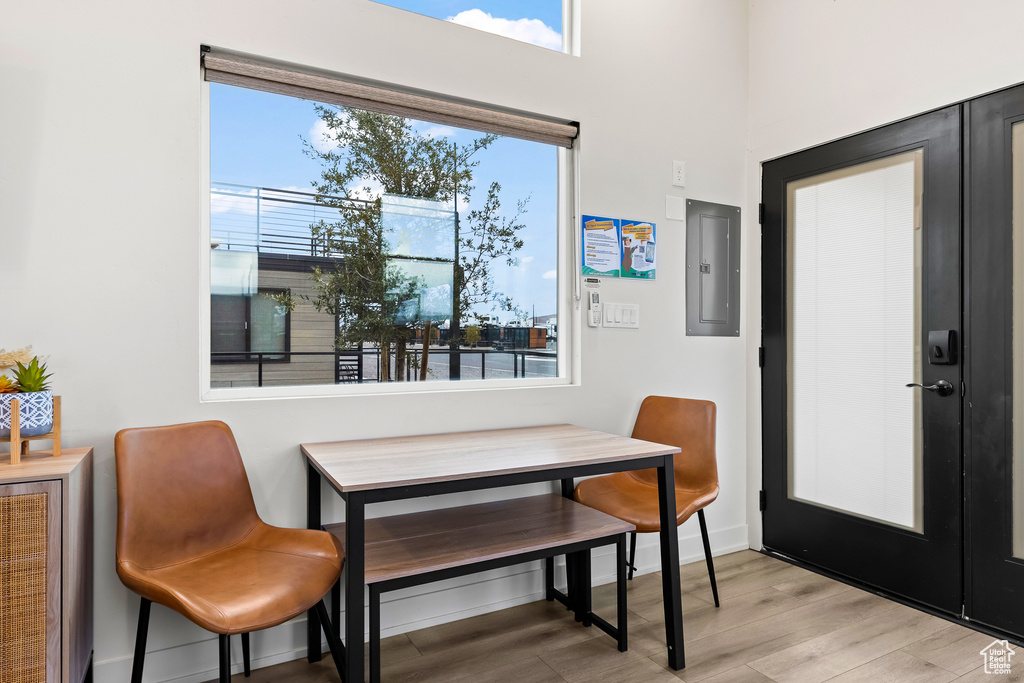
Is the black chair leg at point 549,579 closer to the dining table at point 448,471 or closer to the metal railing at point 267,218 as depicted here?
the dining table at point 448,471

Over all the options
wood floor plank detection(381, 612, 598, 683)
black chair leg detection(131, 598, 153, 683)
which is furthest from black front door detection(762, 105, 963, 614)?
black chair leg detection(131, 598, 153, 683)

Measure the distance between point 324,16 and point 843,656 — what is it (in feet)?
10.1

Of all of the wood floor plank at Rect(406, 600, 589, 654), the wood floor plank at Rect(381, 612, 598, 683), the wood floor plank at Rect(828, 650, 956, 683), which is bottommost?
the wood floor plank at Rect(406, 600, 589, 654)

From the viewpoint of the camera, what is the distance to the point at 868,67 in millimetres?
2777

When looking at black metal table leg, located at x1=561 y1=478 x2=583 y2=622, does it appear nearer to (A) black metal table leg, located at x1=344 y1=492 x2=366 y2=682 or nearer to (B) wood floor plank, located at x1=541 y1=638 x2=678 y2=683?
(B) wood floor plank, located at x1=541 y1=638 x2=678 y2=683

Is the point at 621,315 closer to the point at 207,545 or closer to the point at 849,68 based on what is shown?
the point at 849,68

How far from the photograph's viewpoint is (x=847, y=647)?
7.30 ft

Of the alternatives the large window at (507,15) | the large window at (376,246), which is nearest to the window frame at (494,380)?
the large window at (376,246)

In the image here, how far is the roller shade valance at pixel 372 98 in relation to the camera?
2.13 metres

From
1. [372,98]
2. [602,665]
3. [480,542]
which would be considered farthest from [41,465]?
[602,665]

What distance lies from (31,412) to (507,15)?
244 cm

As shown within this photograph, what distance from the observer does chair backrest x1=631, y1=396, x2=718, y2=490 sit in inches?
108
